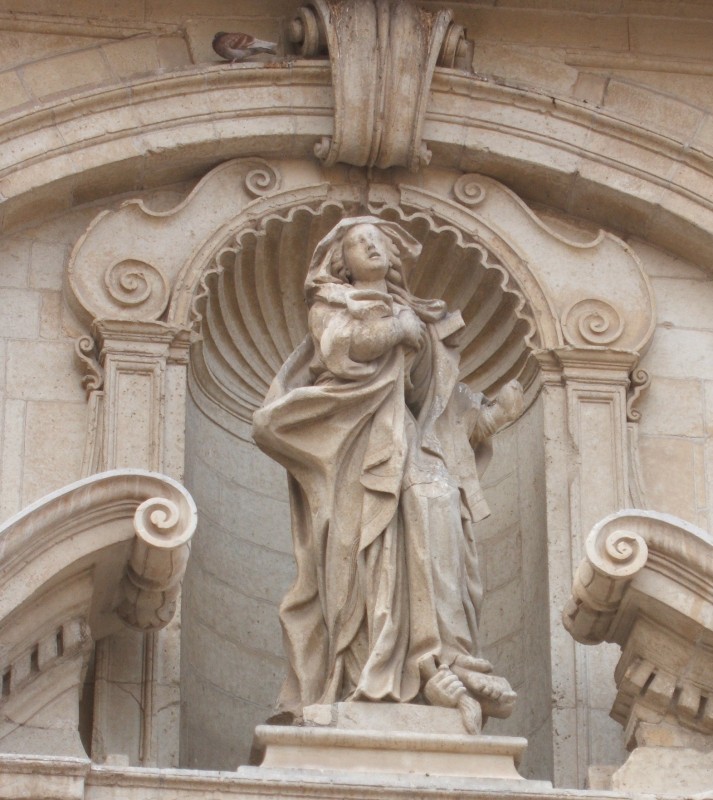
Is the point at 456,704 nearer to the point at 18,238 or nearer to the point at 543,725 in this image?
the point at 543,725

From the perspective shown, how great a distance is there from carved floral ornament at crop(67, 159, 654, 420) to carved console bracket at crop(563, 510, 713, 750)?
4.19 feet

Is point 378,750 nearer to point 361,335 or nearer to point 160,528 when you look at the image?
point 160,528

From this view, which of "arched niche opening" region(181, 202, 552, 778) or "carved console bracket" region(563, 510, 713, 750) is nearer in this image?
"carved console bracket" region(563, 510, 713, 750)

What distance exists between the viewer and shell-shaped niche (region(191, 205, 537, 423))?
10891 millimetres

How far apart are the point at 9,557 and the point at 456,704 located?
139 cm

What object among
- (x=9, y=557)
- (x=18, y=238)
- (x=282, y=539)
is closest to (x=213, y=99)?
(x=18, y=238)

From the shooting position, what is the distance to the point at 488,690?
9352 millimetres

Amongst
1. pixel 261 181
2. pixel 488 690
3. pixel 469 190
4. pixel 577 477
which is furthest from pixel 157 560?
pixel 469 190

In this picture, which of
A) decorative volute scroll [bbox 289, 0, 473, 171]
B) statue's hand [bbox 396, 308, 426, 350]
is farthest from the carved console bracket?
decorative volute scroll [bbox 289, 0, 473, 171]

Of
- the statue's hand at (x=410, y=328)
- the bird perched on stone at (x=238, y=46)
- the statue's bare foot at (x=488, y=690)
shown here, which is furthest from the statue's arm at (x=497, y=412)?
the bird perched on stone at (x=238, y=46)

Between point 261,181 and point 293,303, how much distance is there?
17.4 inches

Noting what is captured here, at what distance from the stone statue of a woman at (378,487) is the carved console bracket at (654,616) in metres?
0.38

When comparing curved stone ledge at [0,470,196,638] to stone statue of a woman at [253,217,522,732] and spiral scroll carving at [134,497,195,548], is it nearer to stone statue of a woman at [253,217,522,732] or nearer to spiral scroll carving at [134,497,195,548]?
spiral scroll carving at [134,497,195,548]

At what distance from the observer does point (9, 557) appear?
9.40 metres
